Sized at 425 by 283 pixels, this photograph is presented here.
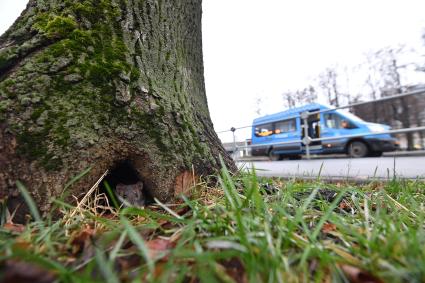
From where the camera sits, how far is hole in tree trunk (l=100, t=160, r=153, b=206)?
1.30 metres

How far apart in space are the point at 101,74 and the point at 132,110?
0.21 m

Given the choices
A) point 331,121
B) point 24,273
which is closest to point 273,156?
point 331,121

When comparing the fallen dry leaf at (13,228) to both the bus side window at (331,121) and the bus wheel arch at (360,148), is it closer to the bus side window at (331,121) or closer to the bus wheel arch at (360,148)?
the bus wheel arch at (360,148)

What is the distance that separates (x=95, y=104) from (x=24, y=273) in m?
0.90

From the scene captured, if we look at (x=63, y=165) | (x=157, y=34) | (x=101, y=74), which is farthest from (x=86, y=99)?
(x=157, y=34)

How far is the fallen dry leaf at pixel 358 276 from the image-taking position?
0.57 meters

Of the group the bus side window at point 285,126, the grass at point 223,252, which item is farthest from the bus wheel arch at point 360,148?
the grass at point 223,252

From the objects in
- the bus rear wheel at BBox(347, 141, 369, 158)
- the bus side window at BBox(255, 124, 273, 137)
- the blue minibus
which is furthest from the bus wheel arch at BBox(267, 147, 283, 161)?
the bus rear wheel at BBox(347, 141, 369, 158)

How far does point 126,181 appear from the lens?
1.47 metres

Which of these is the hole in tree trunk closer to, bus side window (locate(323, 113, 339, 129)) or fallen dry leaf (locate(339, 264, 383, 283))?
fallen dry leaf (locate(339, 264, 383, 283))

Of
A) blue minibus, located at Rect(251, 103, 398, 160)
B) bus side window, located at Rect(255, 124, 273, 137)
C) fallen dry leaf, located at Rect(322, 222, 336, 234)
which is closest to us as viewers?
fallen dry leaf, located at Rect(322, 222, 336, 234)

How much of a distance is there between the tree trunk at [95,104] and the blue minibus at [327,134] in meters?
6.70

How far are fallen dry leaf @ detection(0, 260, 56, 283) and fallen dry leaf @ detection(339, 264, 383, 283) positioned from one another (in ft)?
1.91

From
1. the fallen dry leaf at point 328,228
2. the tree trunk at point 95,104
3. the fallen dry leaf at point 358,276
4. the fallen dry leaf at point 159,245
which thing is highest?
the tree trunk at point 95,104
